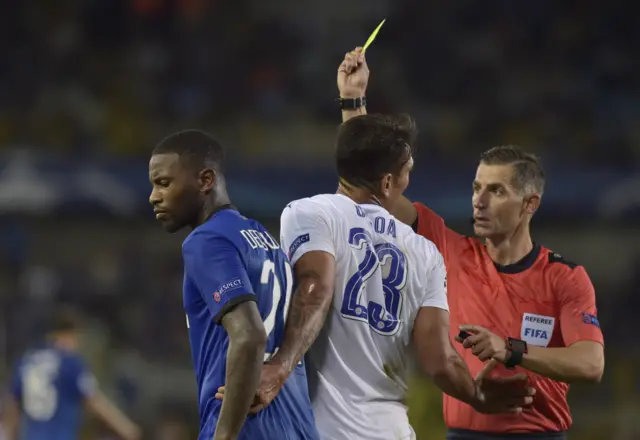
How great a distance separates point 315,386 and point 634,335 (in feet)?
35.9

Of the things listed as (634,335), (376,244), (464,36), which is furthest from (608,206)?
(376,244)

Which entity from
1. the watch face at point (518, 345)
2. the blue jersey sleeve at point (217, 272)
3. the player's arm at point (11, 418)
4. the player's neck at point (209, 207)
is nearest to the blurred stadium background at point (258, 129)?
the player's arm at point (11, 418)

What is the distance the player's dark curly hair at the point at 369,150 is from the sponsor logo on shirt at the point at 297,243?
38 centimetres

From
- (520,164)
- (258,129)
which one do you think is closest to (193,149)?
(520,164)

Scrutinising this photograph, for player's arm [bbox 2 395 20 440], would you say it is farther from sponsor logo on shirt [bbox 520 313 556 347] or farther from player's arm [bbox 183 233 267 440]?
player's arm [bbox 183 233 267 440]

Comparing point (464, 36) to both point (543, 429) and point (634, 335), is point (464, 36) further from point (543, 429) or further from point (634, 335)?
point (543, 429)

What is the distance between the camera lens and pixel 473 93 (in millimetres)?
16906

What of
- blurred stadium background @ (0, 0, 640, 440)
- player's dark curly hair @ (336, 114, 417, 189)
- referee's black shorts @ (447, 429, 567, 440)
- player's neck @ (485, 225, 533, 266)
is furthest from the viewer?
blurred stadium background @ (0, 0, 640, 440)

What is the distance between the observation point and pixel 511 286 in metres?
5.06

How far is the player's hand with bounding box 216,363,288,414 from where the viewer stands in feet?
11.7

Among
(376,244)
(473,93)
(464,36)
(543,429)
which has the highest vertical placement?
(464,36)

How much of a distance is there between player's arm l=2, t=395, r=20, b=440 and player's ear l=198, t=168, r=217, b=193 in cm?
683

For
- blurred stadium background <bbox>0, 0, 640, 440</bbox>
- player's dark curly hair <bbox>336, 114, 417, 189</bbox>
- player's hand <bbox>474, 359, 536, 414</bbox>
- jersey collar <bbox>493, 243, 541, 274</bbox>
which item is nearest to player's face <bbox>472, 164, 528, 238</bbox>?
jersey collar <bbox>493, 243, 541, 274</bbox>

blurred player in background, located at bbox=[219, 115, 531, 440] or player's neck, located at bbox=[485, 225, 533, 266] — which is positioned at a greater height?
player's neck, located at bbox=[485, 225, 533, 266]
